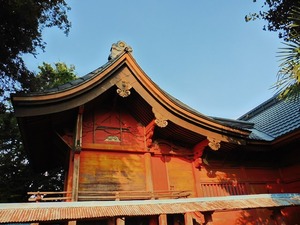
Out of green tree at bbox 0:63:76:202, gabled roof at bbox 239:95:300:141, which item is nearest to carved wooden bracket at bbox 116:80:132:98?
gabled roof at bbox 239:95:300:141

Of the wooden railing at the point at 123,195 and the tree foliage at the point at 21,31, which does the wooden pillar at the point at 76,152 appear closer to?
the wooden railing at the point at 123,195

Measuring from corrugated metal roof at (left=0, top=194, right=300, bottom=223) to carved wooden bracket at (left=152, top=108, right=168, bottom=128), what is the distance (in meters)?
2.49

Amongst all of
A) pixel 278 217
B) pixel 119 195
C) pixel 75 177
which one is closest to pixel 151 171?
pixel 119 195

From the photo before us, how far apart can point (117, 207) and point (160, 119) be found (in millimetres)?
3184

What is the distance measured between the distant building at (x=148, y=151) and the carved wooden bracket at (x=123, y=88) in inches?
1.1

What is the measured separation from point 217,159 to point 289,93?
14.2 feet

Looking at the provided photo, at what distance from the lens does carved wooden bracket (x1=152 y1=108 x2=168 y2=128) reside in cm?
739

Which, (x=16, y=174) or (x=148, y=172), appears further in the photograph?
(x=16, y=174)

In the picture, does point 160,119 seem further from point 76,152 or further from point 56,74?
point 56,74

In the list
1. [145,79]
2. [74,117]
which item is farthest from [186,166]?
[74,117]

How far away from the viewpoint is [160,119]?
7.48 meters

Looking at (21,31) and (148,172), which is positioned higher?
(21,31)

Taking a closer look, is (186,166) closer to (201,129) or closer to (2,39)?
(201,129)

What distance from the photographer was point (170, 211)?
5121 mm
